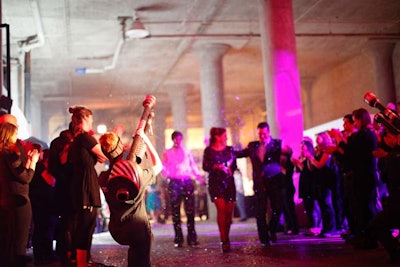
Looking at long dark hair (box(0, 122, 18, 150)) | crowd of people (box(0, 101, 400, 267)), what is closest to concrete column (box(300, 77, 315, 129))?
crowd of people (box(0, 101, 400, 267))

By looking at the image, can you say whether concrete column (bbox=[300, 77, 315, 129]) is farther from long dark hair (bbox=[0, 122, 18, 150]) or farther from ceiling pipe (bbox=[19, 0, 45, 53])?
long dark hair (bbox=[0, 122, 18, 150])

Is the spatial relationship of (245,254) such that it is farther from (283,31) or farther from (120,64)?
(120,64)

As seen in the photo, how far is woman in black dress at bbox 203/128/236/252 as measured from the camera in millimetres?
6672

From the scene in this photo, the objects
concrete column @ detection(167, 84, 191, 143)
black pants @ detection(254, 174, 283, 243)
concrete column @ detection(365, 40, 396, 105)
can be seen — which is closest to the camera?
black pants @ detection(254, 174, 283, 243)

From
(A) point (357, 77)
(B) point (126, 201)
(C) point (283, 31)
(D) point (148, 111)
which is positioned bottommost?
(B) point (126, 201)

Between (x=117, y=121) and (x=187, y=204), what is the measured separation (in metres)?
24.6

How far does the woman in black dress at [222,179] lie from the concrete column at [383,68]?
12.6 metres

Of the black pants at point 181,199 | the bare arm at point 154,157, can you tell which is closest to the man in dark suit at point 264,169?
the black pants at point 181,199

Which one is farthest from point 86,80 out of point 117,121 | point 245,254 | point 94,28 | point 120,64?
point 245,254

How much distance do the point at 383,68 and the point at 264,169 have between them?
1261cm

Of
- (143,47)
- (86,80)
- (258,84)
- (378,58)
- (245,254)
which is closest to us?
(245,254)

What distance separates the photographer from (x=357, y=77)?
67.3 ft

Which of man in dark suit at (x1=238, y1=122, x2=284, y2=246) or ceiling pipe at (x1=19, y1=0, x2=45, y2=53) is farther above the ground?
ceiling pipe at (x1=19, y1=0, x2=45, y2=53)

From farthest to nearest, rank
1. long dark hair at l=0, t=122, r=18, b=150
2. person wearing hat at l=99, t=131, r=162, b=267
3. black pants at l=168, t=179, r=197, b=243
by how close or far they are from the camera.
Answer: black pants at l=168, t=179, r=197, b=243 < long dark hair at l=0, t=122, r=18, b=150 < person wearing hat at l=99, t=131, r=162, b=267
